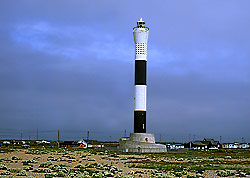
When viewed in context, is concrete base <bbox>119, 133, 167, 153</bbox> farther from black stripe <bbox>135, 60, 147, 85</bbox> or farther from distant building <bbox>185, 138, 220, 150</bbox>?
distant building <bbox>185, 138, 220, 150</bbox>

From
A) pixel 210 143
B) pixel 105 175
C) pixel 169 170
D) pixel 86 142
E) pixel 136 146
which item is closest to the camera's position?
pixel 105 175

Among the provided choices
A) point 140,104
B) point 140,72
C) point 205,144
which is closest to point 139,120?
point 140,104

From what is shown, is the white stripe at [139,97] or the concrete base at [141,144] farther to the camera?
the white stripe at [139,97]

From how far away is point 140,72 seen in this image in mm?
67062

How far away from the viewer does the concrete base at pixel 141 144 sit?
6600 cm

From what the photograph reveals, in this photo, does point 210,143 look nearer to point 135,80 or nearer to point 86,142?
point 86,142

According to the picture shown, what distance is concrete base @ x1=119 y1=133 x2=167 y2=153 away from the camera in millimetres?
66000

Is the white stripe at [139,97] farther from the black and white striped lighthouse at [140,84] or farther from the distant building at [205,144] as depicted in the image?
the distant building at [205,144]

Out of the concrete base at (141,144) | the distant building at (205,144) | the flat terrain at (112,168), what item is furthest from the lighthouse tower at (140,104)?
the distant building at (205,144)

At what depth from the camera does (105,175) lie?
83.3ft

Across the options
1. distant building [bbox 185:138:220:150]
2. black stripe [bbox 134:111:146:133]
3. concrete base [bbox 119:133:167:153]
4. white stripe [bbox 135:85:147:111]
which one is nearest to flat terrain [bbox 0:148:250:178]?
concrete base [bbox 119:133:167:153]

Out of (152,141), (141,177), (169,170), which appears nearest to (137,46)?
(152,141)

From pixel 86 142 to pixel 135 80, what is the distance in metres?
45.4

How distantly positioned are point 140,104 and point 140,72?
622cm
